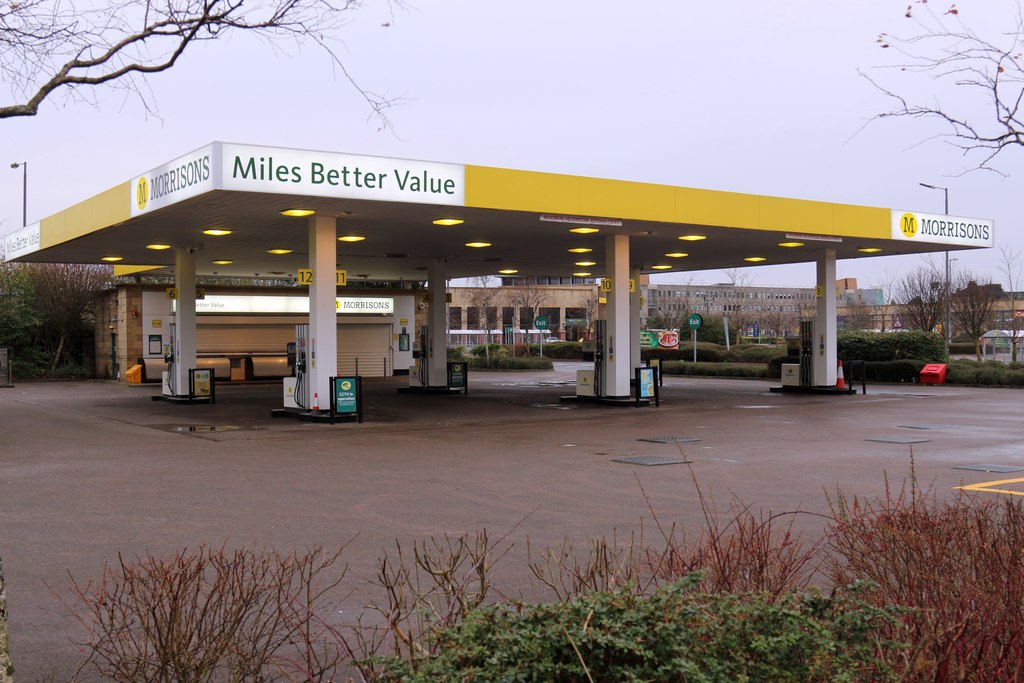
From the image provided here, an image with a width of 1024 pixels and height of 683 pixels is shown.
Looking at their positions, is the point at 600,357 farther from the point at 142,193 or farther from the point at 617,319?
the point at 142,193

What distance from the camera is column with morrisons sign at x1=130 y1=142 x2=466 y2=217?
53.7 feet

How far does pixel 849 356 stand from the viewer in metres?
38.2

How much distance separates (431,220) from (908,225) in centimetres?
1300

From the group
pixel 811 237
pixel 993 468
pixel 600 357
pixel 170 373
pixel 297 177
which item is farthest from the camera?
pixel 170 373

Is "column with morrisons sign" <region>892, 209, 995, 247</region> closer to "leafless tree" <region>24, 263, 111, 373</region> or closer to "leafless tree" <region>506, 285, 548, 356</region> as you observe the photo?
"leafless tree" <region>24, 263, 111, 373</region>

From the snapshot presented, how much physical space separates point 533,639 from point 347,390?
16.9 m

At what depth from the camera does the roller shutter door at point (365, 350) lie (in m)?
39.6

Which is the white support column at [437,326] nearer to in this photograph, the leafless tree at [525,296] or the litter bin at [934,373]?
the litter bin at [934,373]

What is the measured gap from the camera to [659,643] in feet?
12.6

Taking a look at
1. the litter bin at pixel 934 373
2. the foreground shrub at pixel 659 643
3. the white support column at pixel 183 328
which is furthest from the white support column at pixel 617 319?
the foreground shrub at pixel 659 643

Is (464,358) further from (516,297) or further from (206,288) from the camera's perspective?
(516,297)

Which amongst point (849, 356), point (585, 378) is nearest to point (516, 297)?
point (849, 356)

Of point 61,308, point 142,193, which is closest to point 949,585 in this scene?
point 142,193

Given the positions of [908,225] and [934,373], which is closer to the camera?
[908,225]
